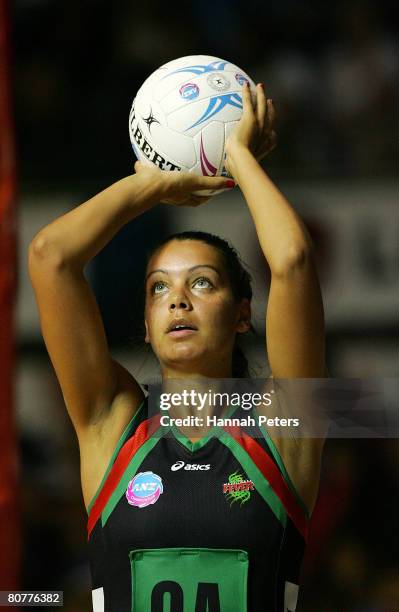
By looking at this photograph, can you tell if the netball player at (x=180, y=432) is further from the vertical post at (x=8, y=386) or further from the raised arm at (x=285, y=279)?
the vertical post at (x=8, y=386)

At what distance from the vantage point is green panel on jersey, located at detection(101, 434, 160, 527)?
1.39 m

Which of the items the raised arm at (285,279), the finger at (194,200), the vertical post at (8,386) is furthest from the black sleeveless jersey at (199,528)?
the vertical post at (8,386)

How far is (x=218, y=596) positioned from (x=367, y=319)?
141 cm

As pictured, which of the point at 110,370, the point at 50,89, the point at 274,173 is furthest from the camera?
the point at 50,89

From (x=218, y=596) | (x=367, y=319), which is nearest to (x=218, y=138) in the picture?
(x=218, y=596)

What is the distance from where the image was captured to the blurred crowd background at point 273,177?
8.12 ft

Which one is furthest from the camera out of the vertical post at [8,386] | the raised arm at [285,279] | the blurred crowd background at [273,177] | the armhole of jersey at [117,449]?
the blurred crowd background at [273,177]

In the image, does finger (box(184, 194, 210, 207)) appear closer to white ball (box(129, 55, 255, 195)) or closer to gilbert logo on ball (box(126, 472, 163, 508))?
white ball (box(129, 55, 255, 195))

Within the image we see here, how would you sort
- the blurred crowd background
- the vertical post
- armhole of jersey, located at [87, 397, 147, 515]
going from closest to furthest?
armhole of jersey, located at [87, 397, 147, 515]
the vertical post
the blurred crowd background

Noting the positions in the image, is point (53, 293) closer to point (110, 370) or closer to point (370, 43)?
point (110, 370)

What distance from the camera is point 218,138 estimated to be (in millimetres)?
1472

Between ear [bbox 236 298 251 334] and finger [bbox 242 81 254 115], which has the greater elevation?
finger [bbox 242 81 254 115]

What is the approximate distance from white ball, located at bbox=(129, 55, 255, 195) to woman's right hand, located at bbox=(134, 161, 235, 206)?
0.02 metres

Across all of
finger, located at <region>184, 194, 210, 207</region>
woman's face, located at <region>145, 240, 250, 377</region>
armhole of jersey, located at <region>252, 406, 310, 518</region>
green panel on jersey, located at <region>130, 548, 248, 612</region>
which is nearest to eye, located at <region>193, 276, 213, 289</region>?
woman's face, located at <region>145, 240, 250, 377</region>
